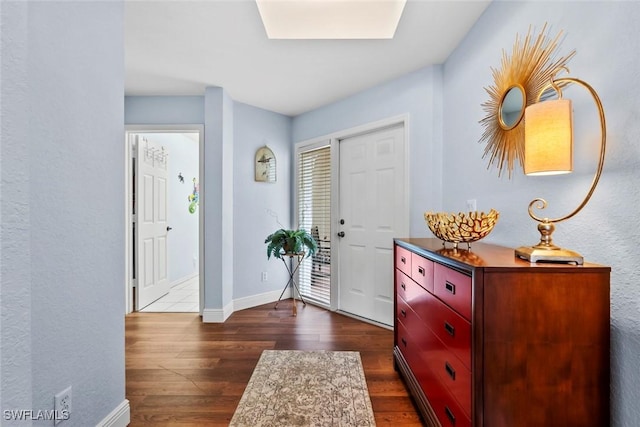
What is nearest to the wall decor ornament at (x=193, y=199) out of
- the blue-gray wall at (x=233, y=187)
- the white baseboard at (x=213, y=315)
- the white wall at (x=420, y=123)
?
the blue-gray wall at (x=233, y=187)

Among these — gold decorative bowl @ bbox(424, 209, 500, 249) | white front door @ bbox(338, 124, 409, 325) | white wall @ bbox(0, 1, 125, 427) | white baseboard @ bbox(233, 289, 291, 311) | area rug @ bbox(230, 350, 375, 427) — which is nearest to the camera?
white wall @ bbox(0, 1, 125, 427)

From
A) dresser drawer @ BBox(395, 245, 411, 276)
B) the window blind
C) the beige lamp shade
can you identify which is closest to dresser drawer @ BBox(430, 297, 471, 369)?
dresser drawer @ BBox(395, 245, 411, 276)

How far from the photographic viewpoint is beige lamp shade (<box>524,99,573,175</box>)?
1003mm

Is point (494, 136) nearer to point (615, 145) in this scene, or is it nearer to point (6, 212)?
point (615, 145)

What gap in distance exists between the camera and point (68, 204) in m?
1.19

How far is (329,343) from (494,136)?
2.10 meters

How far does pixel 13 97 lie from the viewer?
0.68 m

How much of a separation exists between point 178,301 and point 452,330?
367cm

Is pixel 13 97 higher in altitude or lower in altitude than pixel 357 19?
lower

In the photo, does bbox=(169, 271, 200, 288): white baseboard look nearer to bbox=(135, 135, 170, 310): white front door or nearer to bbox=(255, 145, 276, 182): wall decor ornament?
bbox=(135, 135, 170, 310): white front door

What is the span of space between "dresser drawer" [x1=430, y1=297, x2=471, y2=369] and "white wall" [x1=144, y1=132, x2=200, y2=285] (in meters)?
3.86

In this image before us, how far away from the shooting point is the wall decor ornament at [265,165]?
3566 millimetres

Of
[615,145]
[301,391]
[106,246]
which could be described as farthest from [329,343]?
[615,145]

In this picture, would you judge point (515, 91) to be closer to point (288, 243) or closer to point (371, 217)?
point (371, 217)
